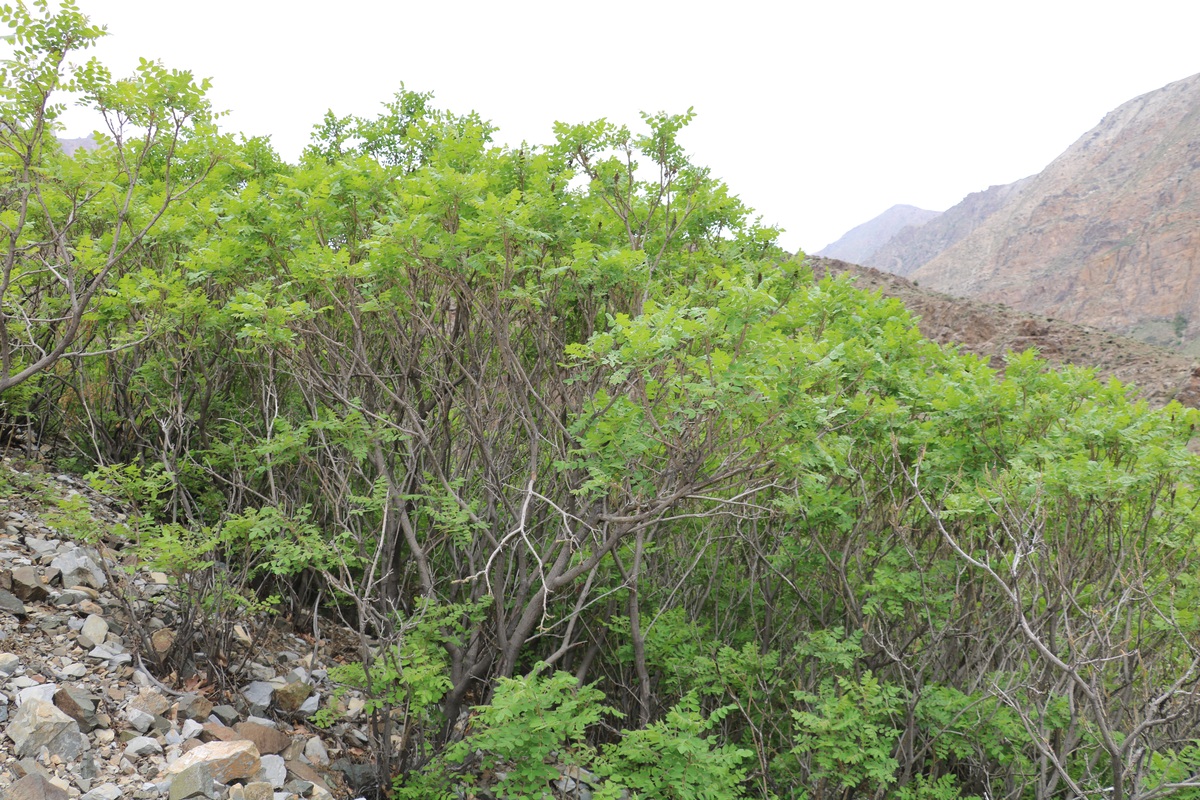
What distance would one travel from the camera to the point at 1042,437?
523cm

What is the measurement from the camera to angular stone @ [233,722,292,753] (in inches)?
187

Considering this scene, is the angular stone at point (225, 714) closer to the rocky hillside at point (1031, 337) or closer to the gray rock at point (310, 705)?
the gray rock at point (310, 705)

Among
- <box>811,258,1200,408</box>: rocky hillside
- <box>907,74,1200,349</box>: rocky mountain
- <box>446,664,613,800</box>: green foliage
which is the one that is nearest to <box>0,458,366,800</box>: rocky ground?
<box>446,664,613,800</box>: green foliage

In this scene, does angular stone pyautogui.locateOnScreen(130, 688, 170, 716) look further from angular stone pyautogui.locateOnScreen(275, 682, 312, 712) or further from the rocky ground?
angular stone pyautogui.locateOnScreen(275, 682, 312, 712)

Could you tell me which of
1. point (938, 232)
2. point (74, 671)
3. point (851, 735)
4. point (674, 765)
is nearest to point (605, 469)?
point (674, 765)

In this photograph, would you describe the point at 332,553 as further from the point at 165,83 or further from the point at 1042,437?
the point at 1042,437

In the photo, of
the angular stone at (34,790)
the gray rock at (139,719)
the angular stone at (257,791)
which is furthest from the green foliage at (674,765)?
the angular stone at (34,790)

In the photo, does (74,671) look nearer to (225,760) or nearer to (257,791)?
(225,760)

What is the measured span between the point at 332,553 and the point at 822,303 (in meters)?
4.21

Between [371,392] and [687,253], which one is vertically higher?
[687,253]

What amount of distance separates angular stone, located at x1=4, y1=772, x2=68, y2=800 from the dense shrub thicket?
141 centimetres

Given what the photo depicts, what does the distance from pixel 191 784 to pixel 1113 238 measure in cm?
8560

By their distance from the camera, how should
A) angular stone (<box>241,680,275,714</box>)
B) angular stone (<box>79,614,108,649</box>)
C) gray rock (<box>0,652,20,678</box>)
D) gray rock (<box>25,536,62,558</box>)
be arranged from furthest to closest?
1. gray rock (<box>25,536,62,558</box>)
2. angular stone (<box>241,680,275,714</box>)
3. angular stone (<box>79,614,108,649</box>)
4. gray rock (<box>0,652,20,678</box>)

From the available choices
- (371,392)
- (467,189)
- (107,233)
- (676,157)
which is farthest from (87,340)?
(676,157)
